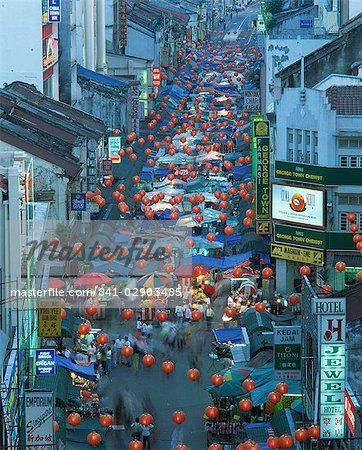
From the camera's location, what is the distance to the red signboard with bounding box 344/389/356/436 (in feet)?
119

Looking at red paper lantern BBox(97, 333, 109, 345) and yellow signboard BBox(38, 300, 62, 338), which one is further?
red paper lantern BBox(97, 333, 109, 345)

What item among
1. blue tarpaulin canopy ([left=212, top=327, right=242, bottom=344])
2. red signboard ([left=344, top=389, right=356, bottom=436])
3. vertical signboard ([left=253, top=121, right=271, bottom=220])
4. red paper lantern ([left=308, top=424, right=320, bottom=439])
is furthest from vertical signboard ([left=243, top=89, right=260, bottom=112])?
red signboard ([left=344, top=389, right=356, bottom=436])

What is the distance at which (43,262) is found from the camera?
5375cm

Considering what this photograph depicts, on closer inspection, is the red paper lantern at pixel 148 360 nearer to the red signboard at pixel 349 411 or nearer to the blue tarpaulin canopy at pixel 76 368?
the blue tarpaulin canopy at pixel 76 368

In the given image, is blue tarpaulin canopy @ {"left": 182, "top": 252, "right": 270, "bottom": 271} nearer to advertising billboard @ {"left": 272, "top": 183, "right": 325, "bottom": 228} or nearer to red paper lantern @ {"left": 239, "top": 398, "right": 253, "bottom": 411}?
advertising billboard @ {"left": 272, "top": 183, "right": 325, "bottom": 228}

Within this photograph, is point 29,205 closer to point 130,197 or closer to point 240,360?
point 240,360

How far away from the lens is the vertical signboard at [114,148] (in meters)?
83.1

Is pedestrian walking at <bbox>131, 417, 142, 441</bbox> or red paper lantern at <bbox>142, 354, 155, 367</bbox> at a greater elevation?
red paper lantern at <bbox>142, 354, 155, 367</bbox>

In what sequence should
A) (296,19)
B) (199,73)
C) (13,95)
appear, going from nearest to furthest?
1. (13,95)
2. (296,19)
3. (199,73)

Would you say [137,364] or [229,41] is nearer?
[137,364]

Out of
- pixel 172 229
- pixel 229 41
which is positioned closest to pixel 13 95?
pixel 172 229

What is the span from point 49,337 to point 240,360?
838 centimetres

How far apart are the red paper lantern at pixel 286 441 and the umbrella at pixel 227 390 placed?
712 cm

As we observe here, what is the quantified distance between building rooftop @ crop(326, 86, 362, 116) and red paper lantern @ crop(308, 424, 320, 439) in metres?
23.1
